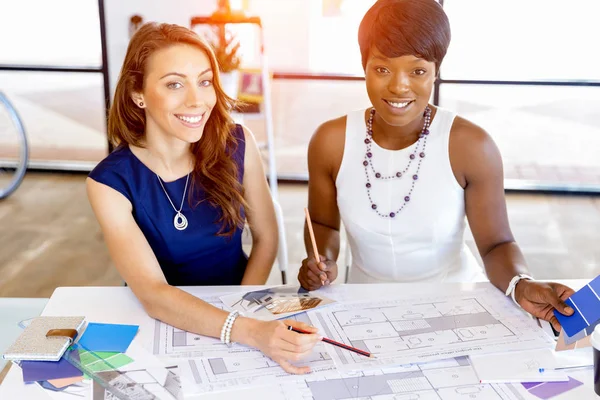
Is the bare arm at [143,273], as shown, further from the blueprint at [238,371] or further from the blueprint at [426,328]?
A: the blueprint at [426,328]

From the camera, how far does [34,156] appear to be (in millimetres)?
5016

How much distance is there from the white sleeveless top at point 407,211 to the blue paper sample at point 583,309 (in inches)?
21.7

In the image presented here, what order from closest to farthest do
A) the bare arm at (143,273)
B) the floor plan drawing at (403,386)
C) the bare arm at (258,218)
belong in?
the floor plan drawing at (403,386)
the bare arm at (143,273)
the bare arm at (258,218)

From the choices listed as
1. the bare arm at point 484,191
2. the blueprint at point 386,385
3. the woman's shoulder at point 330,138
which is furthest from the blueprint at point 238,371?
the woman's shoulder at point 330,138

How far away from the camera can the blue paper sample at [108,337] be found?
1.27m

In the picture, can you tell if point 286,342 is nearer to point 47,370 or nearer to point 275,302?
point 275,302

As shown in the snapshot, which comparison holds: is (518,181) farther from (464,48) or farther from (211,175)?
(211,175)

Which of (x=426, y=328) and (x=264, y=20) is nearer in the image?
(x=426, y=328)

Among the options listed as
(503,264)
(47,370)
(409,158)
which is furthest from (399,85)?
(47,370)

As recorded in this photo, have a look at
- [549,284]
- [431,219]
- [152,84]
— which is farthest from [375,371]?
[152,84]

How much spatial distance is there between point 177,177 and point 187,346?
21.7 inches

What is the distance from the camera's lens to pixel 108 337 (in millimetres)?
1312

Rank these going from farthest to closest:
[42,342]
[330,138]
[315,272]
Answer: [330,138]
[315,272]
[42,342]

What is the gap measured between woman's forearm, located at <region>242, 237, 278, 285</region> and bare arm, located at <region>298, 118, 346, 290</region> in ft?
0.37
